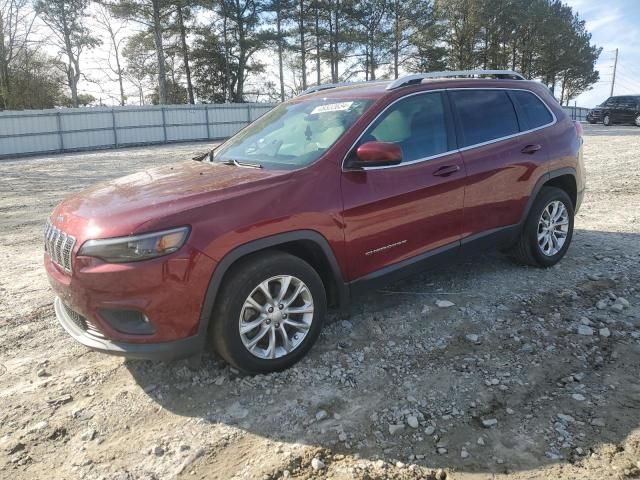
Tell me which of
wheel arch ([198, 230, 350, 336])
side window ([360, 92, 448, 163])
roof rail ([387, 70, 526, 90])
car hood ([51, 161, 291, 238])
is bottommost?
wheel arch ([198, 230, 350, 336])

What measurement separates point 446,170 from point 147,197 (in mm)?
2254

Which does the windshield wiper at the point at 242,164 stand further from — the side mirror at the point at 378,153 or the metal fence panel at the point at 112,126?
the metal fence panel at the point at 112,126

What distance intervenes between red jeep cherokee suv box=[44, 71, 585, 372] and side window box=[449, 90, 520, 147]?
0.01 meters

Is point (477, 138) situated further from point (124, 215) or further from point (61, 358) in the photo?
point (61, 358)

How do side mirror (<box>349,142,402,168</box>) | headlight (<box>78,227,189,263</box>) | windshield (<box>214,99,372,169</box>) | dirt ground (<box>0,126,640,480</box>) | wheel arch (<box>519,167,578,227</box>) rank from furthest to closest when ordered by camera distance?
1. wheel arch (<box>519,167,578,227</box>)
2. windshield (<box>214,99,372,169</box>)
3. side mirror (<box>349,142,402,168</box>)
4. headlight (<box>78,227,189,263</box>)
5. dirt ground (<box>0,126,640,480</box>)

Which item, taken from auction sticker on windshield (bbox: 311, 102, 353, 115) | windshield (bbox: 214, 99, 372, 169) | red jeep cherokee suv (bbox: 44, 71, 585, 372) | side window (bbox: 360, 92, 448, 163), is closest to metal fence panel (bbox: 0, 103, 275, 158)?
windshield (bbox: 214, 99, 372, 169)

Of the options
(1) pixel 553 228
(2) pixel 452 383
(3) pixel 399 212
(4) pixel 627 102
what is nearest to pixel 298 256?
(3) pixel 399 212

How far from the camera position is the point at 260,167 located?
364cm

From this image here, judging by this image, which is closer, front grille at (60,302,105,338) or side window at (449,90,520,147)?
front grille at (60,302,105,338)

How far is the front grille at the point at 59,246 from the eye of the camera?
3.00m

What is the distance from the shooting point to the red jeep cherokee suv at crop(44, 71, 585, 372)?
9.46ft

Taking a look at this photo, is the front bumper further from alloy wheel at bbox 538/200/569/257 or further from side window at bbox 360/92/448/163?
alloy wheel at bbox 538/200/569/257

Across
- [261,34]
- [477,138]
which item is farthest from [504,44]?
[477,138]

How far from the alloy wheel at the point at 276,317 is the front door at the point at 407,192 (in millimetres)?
450
